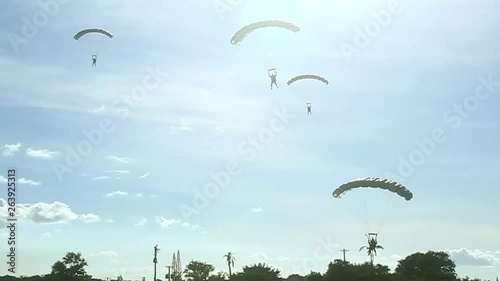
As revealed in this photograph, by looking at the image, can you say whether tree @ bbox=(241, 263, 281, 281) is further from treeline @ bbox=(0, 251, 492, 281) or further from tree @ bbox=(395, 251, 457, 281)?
tree @ bbox=(395, 251, 457, 281)

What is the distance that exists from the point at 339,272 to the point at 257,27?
32261 mm

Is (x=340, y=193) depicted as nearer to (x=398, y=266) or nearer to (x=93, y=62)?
(x=93, y=62)

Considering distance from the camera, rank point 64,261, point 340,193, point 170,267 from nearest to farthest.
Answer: point 340,193
point 64,261
point 170,267

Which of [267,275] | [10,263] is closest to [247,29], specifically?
[10,263]

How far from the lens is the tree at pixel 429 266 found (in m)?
91.2

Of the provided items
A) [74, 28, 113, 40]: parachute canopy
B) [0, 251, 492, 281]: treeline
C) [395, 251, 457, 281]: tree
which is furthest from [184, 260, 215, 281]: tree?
[74, 28, 113, 40]: parachute canopy

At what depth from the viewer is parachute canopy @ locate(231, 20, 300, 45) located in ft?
155

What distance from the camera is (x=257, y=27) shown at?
156 feet

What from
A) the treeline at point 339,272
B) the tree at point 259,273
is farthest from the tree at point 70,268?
the tree at point 259,273

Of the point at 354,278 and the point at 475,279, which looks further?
the point at 475,279

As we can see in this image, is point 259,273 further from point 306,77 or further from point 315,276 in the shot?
point 306,77

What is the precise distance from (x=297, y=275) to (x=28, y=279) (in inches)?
1737

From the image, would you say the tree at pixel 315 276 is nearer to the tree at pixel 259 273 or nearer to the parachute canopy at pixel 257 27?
the tree at pixel 259 273

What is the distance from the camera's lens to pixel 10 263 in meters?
47.5
